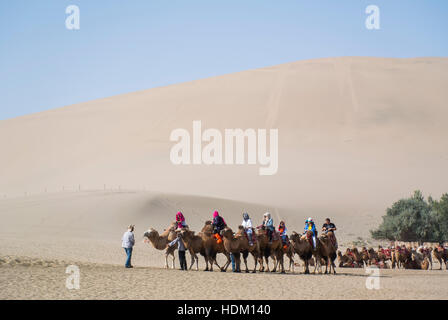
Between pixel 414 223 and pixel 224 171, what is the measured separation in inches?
1028

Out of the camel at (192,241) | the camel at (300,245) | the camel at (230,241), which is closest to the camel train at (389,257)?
the camel at (300,245)

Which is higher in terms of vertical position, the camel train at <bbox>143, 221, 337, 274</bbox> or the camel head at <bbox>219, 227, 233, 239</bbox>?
the camel head at <bbox>219, 227, 233, 239</bbox>


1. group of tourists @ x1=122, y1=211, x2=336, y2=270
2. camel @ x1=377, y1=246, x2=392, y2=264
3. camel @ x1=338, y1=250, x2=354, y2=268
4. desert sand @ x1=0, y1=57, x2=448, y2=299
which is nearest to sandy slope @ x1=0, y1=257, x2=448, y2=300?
desert sand @ x1=0, y1=57, x2=448, y2=299

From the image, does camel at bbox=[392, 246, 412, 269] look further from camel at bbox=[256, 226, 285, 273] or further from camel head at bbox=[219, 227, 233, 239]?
camel head at bbox=[219, 227, 233, 239]

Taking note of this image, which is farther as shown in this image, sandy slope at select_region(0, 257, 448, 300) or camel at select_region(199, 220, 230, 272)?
camel at select_region(199, 220, 230, 272)

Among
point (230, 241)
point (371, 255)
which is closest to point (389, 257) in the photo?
point (371, 255)

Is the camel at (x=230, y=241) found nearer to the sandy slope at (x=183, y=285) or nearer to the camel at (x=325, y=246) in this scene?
the sandy slope at (x=183, y=285)

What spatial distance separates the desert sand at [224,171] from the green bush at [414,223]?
209 centimetres

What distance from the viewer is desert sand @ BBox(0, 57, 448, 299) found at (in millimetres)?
18500

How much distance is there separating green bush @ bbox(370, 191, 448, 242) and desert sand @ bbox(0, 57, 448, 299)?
2086 millimetres

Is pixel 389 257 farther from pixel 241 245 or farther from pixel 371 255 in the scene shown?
pixel 241 245

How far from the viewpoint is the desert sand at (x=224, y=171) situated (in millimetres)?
18500

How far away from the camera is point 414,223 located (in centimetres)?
4162
